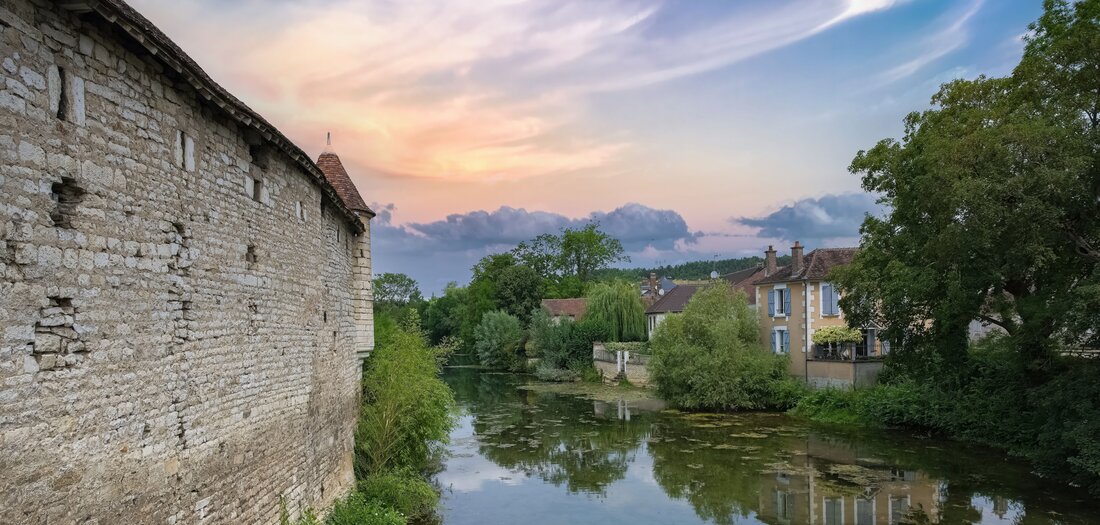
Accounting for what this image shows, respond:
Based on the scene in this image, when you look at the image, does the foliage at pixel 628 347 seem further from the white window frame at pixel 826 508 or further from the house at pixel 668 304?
the white window frame at pixel 826 508

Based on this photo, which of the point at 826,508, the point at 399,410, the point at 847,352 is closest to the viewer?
the point at 399,410

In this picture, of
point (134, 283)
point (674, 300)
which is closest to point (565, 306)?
point (674, 300)

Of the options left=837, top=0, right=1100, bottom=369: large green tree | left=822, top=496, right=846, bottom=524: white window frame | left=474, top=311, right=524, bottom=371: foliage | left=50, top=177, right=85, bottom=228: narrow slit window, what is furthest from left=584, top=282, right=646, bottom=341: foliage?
left=50, top=177, right=85, bottom=228: narrow slit window

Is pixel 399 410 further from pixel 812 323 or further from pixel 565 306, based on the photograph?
pixel 565 306

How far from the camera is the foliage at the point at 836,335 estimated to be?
2567 centimetres

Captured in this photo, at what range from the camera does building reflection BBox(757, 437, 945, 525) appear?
13.3 m

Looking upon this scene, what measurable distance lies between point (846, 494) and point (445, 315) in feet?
210

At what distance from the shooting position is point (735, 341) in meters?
27.5

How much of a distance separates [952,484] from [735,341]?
40.8 feet

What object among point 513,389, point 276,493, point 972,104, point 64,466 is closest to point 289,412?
point 276,493

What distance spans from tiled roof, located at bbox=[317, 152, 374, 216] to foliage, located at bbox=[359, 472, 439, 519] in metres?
5.06

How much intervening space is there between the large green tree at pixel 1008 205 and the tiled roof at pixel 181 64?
12105mm

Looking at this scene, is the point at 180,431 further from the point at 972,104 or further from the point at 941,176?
the point at 972,104

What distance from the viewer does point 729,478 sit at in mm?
16406
